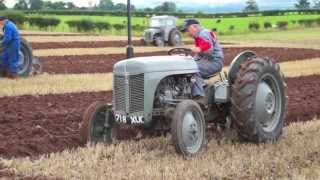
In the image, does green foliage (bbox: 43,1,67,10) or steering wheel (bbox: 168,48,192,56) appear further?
green foliage (bbox: 43,1,67,10)

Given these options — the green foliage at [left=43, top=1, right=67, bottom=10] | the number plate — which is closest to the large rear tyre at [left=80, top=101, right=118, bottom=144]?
the number plate

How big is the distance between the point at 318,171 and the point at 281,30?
5107 centimetres

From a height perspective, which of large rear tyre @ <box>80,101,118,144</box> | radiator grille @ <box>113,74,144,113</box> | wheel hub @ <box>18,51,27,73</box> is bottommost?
wheel hub @ <box>18,51,27,73</box>

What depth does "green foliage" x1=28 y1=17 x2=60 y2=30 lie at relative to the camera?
187ft

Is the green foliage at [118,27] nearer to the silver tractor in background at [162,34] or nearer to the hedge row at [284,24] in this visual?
the hedge row at [284,24]

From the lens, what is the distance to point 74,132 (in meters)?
9.46

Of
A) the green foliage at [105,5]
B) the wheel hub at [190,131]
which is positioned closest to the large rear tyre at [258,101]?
the wheel hub at [190,131]

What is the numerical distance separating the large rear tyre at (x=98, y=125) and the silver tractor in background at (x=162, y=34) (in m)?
26.1

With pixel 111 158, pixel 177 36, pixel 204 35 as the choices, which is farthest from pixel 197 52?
pixel 177 36

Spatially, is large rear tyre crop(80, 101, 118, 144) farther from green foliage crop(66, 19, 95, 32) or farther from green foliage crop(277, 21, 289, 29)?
green foliage crop(277, 21, 289, 29)

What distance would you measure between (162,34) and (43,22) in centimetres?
2467

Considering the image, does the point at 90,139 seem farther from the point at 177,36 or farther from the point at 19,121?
the point at 177,36

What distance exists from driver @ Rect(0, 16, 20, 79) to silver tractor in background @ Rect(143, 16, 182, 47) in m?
18.0

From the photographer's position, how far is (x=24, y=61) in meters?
17.5
